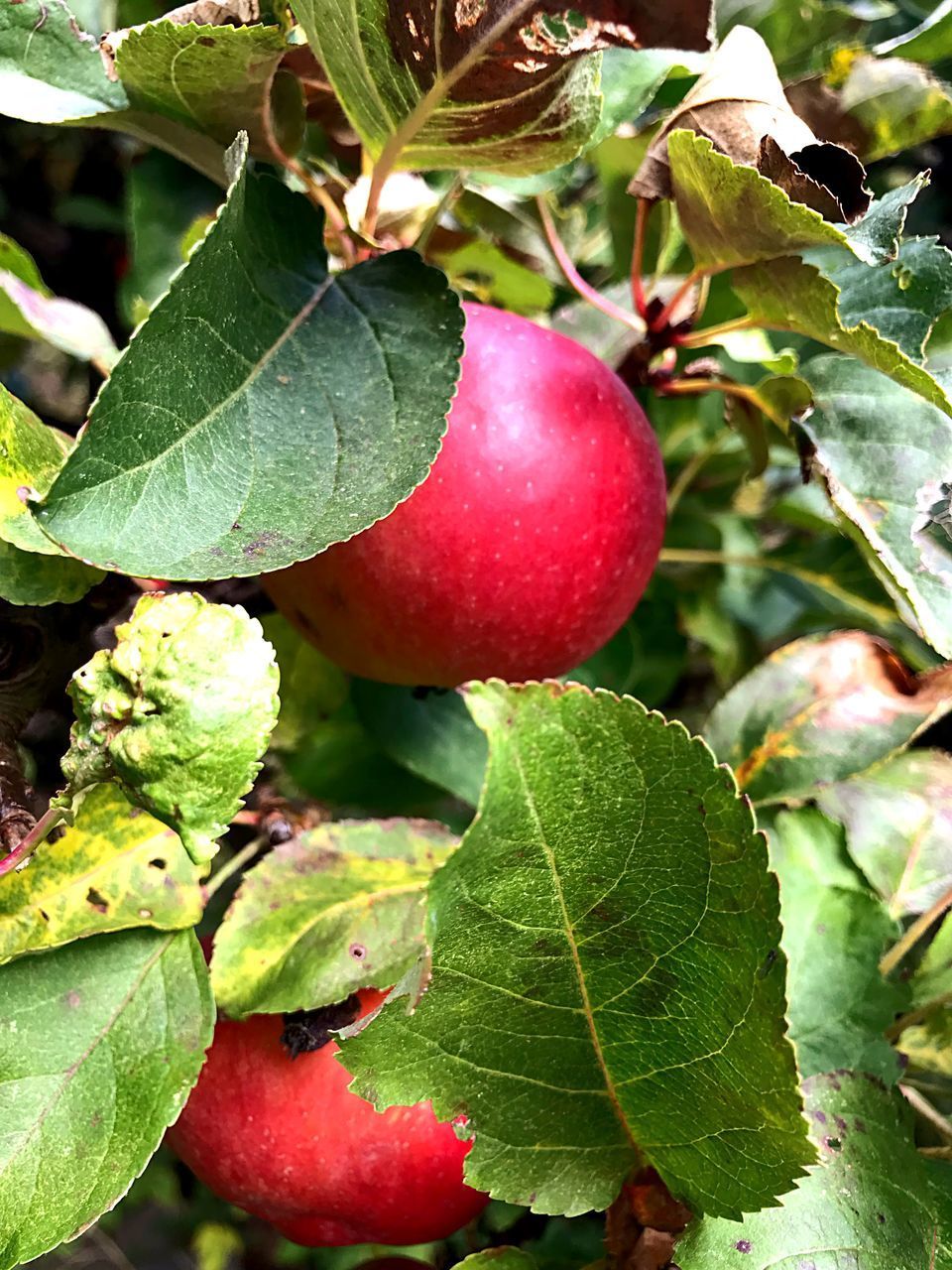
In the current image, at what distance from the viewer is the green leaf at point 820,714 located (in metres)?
0.57

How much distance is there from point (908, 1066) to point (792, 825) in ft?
0.47

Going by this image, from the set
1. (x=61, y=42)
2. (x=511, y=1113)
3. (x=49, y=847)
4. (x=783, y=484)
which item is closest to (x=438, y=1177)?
(x=511, y=1113)

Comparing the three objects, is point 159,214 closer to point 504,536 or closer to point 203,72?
point 203,72

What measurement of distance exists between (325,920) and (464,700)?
128 millimetres

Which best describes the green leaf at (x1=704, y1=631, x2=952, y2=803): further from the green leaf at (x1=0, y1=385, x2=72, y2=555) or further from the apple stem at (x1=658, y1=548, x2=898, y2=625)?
the green leaf at (x1=0, y1=385, x2=72, y2=555)

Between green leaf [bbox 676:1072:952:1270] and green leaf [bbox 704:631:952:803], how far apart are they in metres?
0.20

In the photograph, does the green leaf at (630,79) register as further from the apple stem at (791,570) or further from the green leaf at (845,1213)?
the green leaf at (845,1213)

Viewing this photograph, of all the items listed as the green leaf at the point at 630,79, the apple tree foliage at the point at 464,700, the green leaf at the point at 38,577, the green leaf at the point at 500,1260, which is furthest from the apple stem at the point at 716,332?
the green leaf at the point at 500,1260

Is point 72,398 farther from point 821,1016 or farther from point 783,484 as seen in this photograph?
point 821,1016

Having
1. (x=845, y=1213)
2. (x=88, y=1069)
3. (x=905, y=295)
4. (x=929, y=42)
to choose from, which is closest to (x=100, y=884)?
(x=88, y=1069)

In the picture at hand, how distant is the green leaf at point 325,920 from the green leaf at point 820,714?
0.21 meters

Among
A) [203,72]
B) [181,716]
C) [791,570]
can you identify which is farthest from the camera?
[791,570]

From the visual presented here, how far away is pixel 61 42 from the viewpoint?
435 millimetres

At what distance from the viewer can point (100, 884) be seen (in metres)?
0.42
